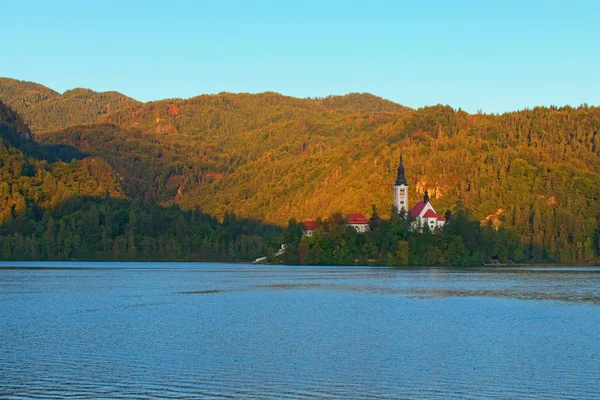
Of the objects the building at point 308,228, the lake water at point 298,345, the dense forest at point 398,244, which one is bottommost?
the lake water at point 298,345

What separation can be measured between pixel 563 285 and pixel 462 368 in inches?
2726

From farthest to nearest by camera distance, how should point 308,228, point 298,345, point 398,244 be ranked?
point 308,228 → point 398,244 → point 298,345

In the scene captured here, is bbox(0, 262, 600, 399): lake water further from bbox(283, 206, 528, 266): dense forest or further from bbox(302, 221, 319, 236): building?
bbox(302, 221, 319, 236): building

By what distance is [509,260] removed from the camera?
194 meters

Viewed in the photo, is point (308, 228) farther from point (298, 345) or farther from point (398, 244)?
point (298, 345)

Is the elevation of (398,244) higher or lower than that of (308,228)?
lower

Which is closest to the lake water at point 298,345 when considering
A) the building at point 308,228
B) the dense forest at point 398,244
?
the dense forest at point 398,244

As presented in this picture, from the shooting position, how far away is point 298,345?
48.2 m

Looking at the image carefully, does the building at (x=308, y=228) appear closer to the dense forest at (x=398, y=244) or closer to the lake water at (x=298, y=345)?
the dense forest at (x=398, y=244)

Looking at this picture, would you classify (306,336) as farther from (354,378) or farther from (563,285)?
(563,285)

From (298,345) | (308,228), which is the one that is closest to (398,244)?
(308,228)

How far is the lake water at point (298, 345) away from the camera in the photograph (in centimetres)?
3609

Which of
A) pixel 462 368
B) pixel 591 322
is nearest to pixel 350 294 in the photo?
pixel 591 322

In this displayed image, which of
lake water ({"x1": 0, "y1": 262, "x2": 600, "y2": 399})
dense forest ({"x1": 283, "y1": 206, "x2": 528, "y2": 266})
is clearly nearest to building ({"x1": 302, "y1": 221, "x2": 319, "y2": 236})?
dense forest ({"x1": 283, "y1": 206, "x2": 528, "y2": 266})
